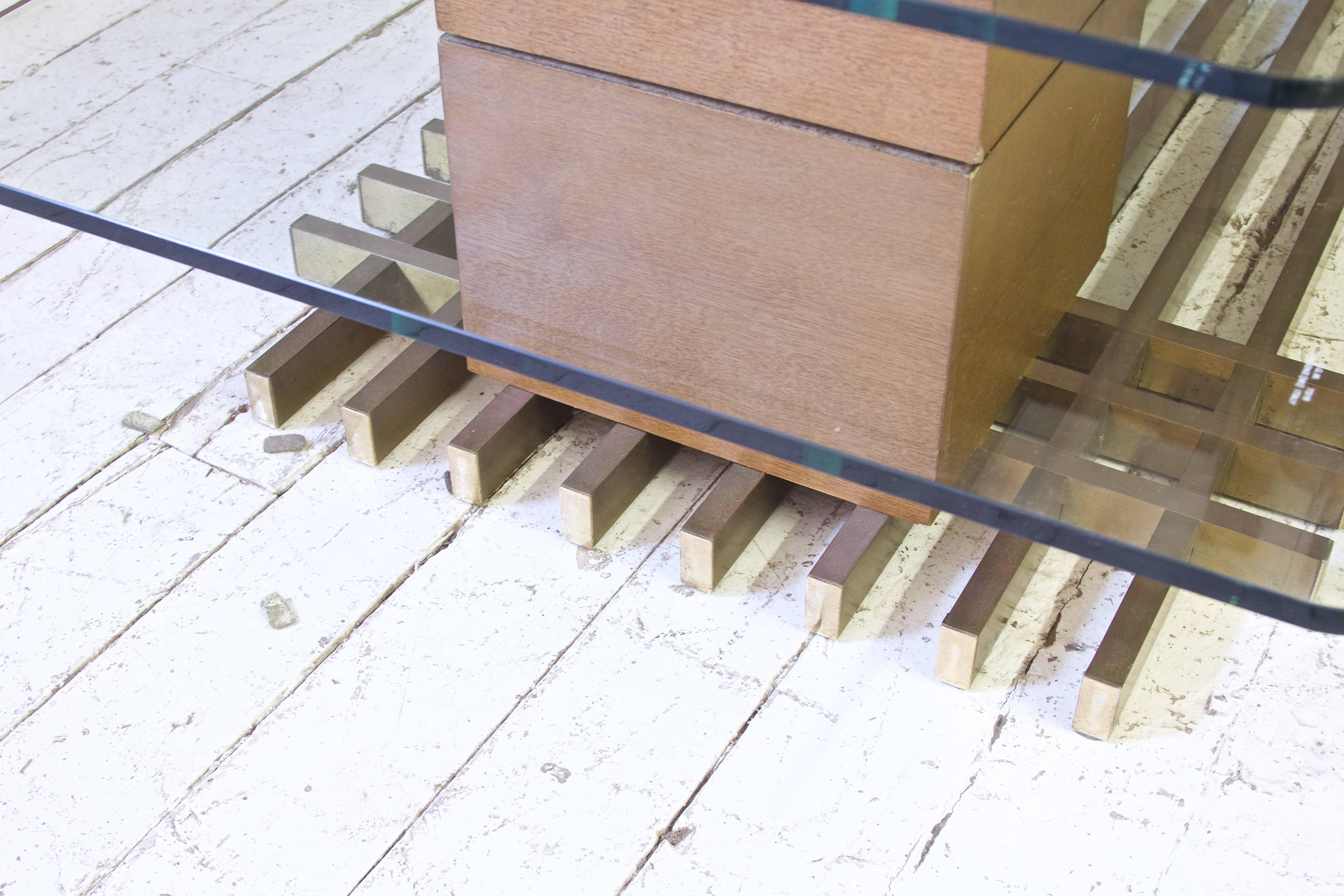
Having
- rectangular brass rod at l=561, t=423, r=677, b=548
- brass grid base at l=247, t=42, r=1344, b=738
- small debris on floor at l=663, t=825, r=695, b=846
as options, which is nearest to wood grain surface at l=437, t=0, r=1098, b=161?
brass grid base at l=247, t=42, r=1344, b=738

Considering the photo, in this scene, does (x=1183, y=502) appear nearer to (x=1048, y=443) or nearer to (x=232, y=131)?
(x=1048, y=443)

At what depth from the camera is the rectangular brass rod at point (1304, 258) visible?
1002 mm

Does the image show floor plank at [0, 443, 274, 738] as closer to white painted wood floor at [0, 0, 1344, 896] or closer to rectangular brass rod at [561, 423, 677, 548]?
white painted wood floor at [0, 0, 1344, 896]

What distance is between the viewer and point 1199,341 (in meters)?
0.94

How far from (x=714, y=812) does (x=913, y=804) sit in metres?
0.13

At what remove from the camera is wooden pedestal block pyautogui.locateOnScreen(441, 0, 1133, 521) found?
2.65ft

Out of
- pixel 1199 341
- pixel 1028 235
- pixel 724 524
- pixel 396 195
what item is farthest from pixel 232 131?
pixel 1199 341

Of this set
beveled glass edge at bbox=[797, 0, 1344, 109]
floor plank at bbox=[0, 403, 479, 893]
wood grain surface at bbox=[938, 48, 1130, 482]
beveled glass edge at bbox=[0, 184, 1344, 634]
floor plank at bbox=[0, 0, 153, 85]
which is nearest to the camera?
beveled glass edge at bbox=[797, 0, 1344, 109]

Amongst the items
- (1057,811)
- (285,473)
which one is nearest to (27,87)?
(285,473)

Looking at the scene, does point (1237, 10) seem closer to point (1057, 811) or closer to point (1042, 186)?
point (1042, 186)

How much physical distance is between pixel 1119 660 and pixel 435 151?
0.58 metres

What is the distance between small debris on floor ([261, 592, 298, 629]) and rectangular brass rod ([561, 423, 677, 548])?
208 millimetres

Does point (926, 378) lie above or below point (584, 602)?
above

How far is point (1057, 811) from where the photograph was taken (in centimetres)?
91
